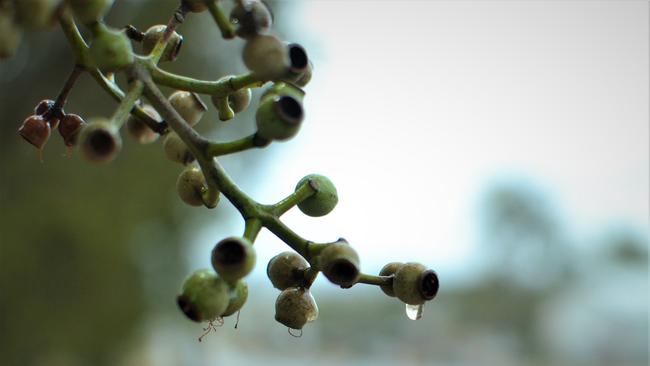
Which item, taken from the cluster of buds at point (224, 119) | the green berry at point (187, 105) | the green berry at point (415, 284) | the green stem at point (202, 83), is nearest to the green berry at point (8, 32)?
the cluster of buds at point (224, 119)

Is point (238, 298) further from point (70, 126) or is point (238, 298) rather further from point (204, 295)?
point (70, 126)

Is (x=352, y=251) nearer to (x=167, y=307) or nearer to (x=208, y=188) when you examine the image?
(x=208, y=188)

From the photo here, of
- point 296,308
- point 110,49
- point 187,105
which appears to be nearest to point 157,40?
point 187,105

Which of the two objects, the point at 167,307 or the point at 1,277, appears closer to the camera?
the point at 1,277

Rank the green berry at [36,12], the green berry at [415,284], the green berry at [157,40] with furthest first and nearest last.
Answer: the green berry at [157,40]
the green berry at [415,284]
the green berry at [36,12]

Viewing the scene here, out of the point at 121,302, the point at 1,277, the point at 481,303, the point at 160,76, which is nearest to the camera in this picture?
the point at 160,76

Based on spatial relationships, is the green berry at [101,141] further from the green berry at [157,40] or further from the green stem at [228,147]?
the green berry at [157,40]

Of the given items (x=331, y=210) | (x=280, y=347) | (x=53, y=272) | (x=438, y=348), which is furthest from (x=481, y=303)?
(x=331, y=210)
